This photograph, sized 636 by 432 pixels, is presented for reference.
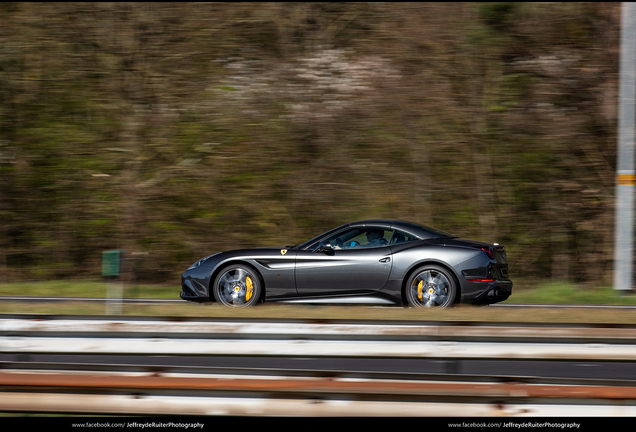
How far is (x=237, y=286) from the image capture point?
9.97m

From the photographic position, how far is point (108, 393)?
3896 millimetres

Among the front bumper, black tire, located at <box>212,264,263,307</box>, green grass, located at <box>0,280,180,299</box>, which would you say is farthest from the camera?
green grass, located at <box>0,280,180,299</box>

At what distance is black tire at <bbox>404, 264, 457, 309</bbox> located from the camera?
9281 millimetres

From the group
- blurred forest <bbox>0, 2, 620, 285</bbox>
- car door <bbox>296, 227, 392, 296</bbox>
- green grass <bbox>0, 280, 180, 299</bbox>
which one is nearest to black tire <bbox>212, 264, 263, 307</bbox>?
car door <bbox>296, 227, 392, 296</bbox>

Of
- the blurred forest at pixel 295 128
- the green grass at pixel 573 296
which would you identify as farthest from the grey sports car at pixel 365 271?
the blurred forest at pixel 295 128

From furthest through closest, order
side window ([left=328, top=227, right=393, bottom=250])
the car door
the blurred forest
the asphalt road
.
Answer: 1. the blurred forest
2. side window ([left=328, top=227, right=393, bottom=250])
3. the car door
4. the asphalt road

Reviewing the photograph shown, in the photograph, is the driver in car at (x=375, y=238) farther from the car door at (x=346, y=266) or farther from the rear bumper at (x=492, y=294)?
the rear bumper at (x=492, y=294)

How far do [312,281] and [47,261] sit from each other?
30.5ft

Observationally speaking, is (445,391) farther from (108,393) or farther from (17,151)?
(17,151)

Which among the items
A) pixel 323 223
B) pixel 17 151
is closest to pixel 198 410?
pixel 323 223

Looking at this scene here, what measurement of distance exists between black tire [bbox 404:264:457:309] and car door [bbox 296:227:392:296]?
1.21 feet

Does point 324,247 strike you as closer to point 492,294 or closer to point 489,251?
point 489,251

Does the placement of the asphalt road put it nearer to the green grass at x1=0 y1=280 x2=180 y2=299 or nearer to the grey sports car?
the grey sports car

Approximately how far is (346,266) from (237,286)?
158 centimetres
